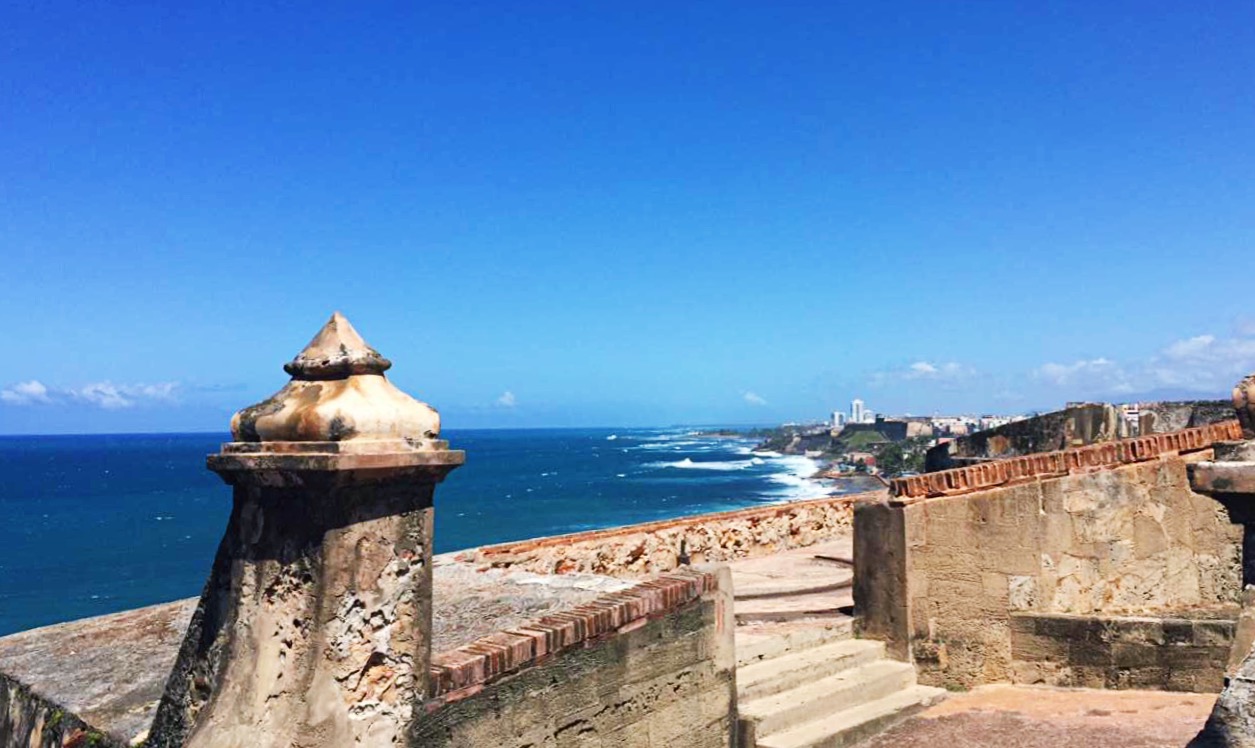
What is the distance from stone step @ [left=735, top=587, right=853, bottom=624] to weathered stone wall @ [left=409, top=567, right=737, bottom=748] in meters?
3.19

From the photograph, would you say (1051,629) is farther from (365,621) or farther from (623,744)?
(365,621)

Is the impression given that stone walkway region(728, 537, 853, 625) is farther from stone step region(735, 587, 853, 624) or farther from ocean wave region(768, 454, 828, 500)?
ocean wave region(768, 454, 828, 500)

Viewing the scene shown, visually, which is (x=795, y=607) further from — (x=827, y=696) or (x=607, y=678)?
(x=607, y=678)

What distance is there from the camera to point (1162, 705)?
7.69m

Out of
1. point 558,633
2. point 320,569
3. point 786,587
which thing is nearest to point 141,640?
point 558,633

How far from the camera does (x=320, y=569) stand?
11.6 ft

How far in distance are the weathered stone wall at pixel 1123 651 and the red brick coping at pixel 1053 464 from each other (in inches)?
51.7

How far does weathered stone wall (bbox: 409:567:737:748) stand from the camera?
422 cm

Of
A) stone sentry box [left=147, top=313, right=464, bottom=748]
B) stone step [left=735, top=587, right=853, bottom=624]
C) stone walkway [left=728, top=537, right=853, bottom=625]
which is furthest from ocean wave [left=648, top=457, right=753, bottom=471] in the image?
stone sentry box [left=147, top=313, right=464, bottom=748]

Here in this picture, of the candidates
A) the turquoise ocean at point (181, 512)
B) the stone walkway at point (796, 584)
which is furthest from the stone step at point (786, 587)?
the turquoise ocean at point (181, 512)

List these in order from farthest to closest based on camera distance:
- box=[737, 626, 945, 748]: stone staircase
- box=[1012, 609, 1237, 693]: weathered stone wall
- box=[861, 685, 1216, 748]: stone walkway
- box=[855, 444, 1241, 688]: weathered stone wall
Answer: box=[855, 444, 1241, 688]: weathered stone wall → box=[1012, 609, 1237, 693]: weathered stone wall → box=[737, 626, 945, 748]: stone staircase → box=[861, 685, 1216, 748]: stone walkway

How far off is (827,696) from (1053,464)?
3.22 meters

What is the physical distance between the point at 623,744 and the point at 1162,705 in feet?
17.1

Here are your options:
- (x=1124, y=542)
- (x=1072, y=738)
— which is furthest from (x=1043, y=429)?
(x=1072, y=738)
